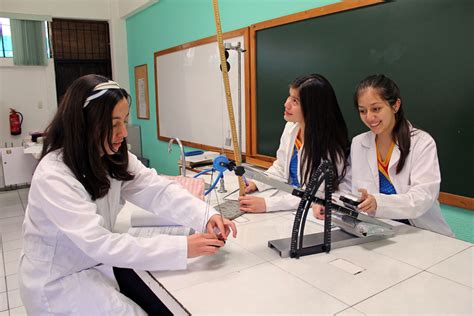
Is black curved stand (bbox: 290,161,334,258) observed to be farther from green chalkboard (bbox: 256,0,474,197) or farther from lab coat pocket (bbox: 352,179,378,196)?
green chalkboard (bbox: 256,0,474,197)

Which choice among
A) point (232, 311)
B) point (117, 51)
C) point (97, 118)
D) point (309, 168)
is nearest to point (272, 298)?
point (232, 311)

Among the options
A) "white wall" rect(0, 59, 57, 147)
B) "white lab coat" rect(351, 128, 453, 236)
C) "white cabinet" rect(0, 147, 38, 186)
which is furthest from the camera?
"white wall" rect(0, 59, 57, 147)

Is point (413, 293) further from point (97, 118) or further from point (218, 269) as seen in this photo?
point (97, 118)

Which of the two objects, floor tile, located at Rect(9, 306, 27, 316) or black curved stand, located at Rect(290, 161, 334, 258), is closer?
black curved stand, located at Rect(290, 161, 334, 258)

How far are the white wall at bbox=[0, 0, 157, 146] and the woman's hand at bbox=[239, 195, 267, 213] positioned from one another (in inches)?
170

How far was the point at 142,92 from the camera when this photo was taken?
5285 mm

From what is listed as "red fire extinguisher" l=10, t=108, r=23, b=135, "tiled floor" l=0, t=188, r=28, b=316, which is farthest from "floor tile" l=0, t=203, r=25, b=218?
"red fire extinguisher" l=10, t=108, r=23, b=135

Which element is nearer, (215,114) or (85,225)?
(85,225)

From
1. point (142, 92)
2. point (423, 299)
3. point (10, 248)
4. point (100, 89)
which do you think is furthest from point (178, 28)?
point (423, 299)

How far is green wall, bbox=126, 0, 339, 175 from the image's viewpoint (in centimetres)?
289

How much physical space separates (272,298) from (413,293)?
0.34 meters

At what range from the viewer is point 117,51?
5617 millimetres

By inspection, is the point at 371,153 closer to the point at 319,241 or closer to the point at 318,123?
the point at 318,123

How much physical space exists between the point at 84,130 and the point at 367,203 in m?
0.90
